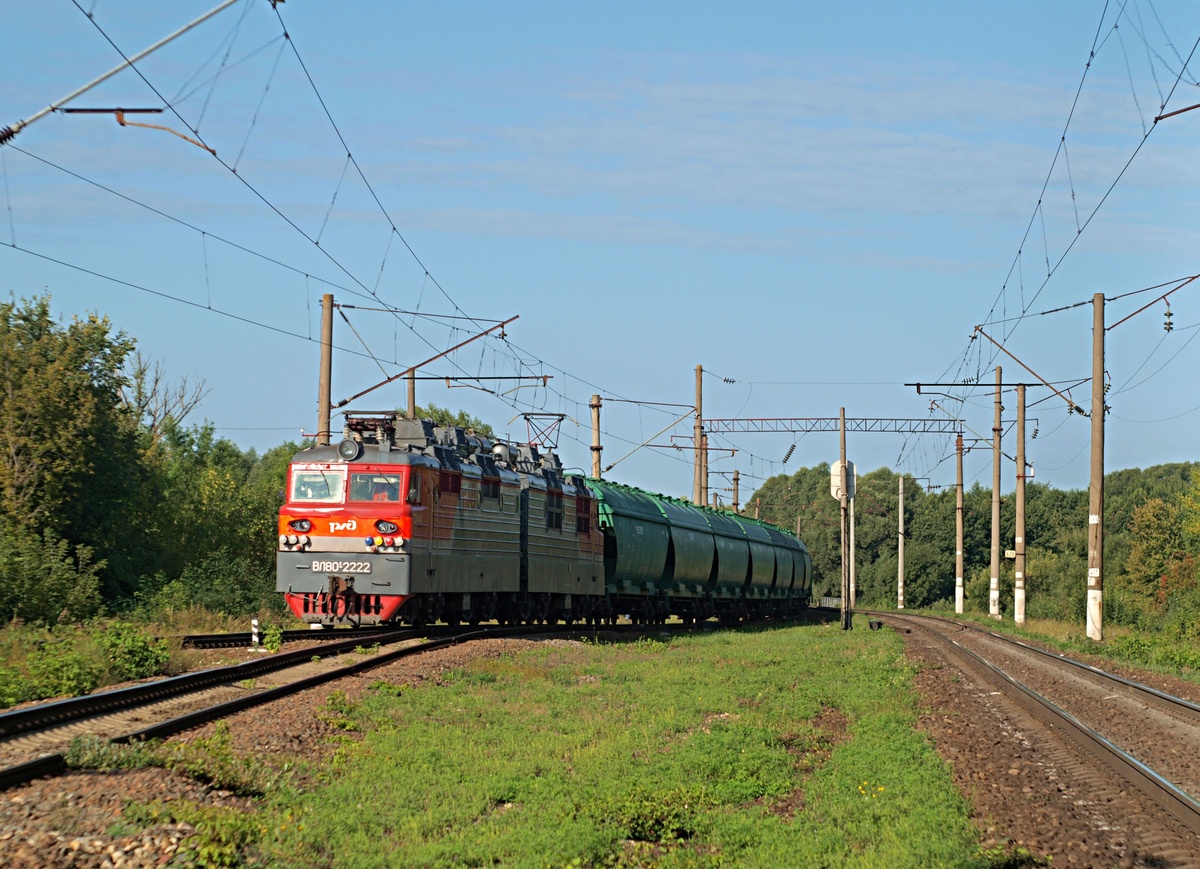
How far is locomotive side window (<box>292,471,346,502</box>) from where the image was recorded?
2592 centimetres

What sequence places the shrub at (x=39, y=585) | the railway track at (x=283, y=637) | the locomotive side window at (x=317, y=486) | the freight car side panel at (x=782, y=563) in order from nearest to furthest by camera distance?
the railway track at (x=283, y=637) → the shrub at (x=39, y=585) → the locomotive side window at (x=317, y=486) → the freight car side panel at (x=782, y=563)

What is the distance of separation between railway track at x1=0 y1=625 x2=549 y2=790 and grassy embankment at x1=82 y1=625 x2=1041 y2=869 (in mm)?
1296

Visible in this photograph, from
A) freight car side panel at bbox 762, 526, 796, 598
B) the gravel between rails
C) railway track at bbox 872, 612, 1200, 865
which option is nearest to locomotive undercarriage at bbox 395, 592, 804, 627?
freight car side panel at bbox 762, 526, 796, 598

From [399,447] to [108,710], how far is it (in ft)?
44.7

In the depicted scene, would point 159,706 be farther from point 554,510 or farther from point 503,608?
point 554,510

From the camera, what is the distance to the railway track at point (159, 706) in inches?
432

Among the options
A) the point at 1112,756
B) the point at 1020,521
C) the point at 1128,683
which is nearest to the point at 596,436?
the point at 1020,521

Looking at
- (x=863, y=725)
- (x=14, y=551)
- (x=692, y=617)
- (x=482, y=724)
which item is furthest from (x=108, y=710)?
(x=692, y=617)

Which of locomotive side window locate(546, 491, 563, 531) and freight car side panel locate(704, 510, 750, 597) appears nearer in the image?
locomotive side window locate(546, 491, 563, 531)

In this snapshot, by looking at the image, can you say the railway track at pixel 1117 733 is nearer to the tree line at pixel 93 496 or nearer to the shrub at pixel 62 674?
the shrub at pixel 62 674

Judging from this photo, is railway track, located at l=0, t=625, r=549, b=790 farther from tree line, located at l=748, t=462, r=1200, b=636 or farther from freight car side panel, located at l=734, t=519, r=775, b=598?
tree line, located at l=748, t=462, r=1200, b=636

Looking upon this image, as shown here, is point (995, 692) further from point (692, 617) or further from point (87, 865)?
point (692, 617)

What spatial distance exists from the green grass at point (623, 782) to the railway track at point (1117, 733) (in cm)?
155

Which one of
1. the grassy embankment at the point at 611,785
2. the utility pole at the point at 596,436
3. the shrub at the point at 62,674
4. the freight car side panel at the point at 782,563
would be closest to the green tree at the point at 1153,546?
the freight car side panel at the point at 782,563
